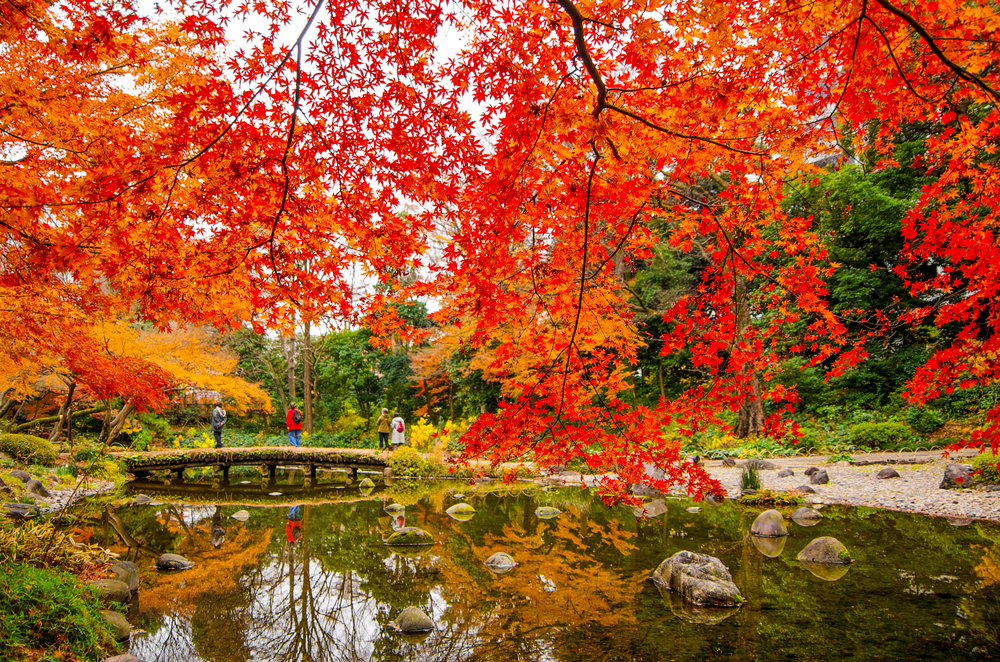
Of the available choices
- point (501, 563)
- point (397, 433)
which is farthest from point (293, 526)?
point (397, 433)

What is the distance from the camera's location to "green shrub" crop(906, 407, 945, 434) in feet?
34.9

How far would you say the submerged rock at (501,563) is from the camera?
508 centimetres

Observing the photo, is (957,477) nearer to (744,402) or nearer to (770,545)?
(770,545)

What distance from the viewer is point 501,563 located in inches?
204

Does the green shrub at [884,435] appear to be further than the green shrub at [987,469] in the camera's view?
Yes

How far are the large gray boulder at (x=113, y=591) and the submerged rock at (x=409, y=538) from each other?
261cm

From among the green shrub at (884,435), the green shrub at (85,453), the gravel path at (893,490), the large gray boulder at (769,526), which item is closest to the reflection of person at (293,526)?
the large gray boulder at (769,526)

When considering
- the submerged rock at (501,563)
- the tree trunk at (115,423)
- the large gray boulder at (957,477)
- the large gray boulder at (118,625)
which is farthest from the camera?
the tree trunk at (115,423)

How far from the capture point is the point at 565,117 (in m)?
2.80

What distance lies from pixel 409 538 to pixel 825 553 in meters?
4.33

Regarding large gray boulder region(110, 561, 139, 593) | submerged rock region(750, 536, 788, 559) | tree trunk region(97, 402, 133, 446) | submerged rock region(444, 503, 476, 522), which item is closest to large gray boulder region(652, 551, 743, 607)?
submerged rock region(750, 536, 788, 559)

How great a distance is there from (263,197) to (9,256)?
6.63ft

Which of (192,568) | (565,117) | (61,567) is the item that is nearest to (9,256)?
(61,567)

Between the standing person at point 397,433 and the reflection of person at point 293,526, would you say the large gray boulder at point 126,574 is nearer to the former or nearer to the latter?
the reflection of person at point 293,526
